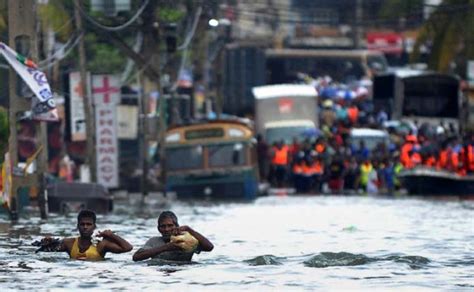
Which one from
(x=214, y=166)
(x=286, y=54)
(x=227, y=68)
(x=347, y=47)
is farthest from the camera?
(x=347, y=47)

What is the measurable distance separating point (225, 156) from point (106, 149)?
629cm

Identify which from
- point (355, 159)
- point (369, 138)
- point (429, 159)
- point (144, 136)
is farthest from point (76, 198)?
point (369, 138)

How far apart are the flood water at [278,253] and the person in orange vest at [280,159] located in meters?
18.3

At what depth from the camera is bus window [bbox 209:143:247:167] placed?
173 ft

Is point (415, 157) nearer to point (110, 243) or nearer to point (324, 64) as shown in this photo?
point (324, 64)

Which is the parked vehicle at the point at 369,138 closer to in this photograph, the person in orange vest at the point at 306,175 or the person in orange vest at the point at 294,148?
the person in orange vest at the point at 294,148

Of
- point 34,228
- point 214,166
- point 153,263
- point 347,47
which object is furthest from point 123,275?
point 347,47

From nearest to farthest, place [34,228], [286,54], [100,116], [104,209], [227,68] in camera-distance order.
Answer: [34,228]
[104,209]
[100,116]
[227,68]
[286,54]

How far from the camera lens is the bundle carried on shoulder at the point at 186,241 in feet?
78.8

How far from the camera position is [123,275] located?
76.7 feet

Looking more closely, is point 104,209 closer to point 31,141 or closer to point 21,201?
point 21,201

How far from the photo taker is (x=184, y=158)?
174 ft

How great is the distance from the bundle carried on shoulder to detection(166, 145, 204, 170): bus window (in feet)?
93.7

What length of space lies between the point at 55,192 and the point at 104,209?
1.14 meters
